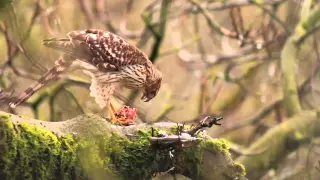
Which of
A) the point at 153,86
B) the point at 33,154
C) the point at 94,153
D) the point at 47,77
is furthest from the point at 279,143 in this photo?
the point at 33,154

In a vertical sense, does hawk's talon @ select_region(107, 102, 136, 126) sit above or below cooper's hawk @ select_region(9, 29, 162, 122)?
below

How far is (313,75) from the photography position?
6.47 metres

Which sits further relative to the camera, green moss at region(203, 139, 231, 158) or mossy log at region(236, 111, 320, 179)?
mossy log at region(236, 111, 320, 179)

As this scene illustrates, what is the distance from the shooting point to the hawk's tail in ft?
10.0

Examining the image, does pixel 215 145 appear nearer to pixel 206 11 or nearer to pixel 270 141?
pixel 270 141

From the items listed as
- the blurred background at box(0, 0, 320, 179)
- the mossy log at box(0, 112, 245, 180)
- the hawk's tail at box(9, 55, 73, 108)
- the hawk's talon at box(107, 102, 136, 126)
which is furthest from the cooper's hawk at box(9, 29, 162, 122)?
the blurred background at box(0, 0, 320, 179)

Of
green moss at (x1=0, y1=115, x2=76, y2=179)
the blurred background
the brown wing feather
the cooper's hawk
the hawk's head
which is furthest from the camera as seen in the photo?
the blurred background

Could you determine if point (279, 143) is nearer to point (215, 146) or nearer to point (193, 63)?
point (215, 146)

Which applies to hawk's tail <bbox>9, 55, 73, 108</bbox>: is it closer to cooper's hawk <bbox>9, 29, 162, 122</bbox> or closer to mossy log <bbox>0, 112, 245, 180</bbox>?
cooper's hawk <bbox>9, 29, 162, 122</bbox>

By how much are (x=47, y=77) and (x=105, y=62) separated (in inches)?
19.3

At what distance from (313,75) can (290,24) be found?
730 millimetres

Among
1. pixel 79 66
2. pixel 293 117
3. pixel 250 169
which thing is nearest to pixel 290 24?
pixel 293 117

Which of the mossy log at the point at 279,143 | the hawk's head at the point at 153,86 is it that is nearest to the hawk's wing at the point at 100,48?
the hawk's head at the point at 153,86

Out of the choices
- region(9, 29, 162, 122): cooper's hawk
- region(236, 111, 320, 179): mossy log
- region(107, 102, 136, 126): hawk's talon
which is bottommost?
region(107, 102, 136, 126): hawk's talon
